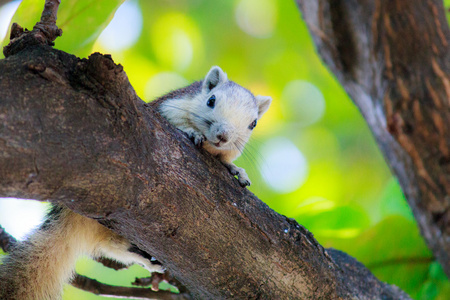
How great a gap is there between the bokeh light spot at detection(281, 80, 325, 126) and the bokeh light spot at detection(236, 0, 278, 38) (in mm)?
633

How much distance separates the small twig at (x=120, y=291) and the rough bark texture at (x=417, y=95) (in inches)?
64.2

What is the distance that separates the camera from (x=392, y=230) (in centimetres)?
320

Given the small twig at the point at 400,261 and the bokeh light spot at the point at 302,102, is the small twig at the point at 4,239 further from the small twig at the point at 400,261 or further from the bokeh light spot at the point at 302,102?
the bokeh light spot at the point at 302,102

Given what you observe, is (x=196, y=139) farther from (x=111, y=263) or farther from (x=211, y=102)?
(x=111, y=263)

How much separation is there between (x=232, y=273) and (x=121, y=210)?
22.3 inches

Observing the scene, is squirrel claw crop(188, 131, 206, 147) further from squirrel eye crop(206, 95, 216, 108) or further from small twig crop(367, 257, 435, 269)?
small twig crop(367, 257, 435, 269)

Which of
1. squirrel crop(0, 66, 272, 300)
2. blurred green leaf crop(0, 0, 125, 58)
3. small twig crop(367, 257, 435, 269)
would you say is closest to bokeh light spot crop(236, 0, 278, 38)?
squirrel crop(0, 66, 272, 300)

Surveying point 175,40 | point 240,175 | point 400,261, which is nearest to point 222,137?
point 240,175

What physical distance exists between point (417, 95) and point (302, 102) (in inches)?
85.5

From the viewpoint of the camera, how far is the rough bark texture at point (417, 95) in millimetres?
2980

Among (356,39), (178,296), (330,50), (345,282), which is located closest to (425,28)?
(356,39)

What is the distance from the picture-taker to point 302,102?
202 inches

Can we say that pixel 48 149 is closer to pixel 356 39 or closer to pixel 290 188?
pixel 356 39

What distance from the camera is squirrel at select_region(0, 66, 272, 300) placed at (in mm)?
2010
